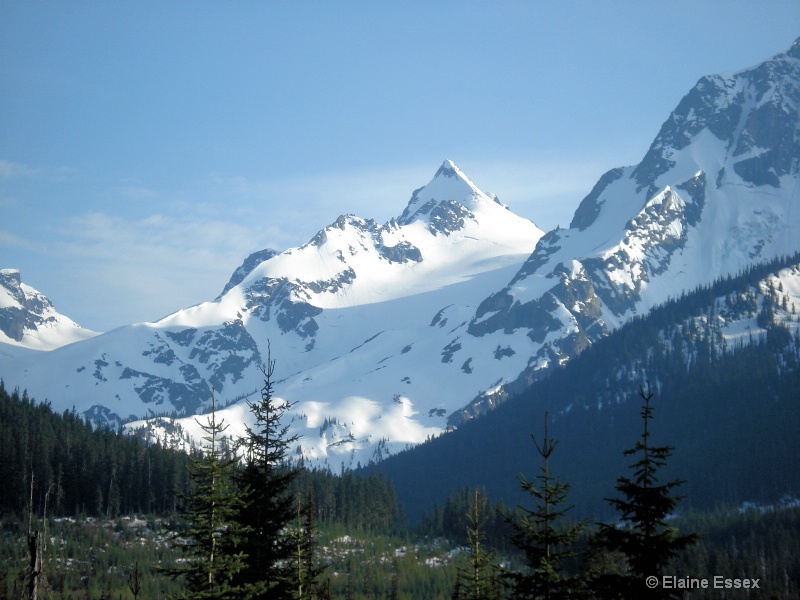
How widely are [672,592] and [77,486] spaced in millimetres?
143490

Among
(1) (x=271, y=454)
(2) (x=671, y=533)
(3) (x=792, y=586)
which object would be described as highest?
(1) (x=271, y=454)

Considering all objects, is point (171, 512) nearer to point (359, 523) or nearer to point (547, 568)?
point (359, 523)

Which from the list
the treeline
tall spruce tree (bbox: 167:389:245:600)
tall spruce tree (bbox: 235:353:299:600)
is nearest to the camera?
tall spruce tree (bbox: 167:389:245:600)

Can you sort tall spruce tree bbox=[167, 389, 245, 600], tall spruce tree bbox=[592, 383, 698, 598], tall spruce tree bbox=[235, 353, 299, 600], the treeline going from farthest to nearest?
the treeline < tall spruce tree bbox=[235, 353, 299, 600] < tall spruce tree bbox=[167, 389, 245, 600] < tall spruce tree bbox=[592, 383, 698, 598]

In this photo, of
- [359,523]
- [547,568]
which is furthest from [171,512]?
[547,568]

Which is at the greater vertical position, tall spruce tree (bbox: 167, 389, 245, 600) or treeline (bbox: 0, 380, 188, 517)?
treeline (bbox: 0, 380, 188, 517)

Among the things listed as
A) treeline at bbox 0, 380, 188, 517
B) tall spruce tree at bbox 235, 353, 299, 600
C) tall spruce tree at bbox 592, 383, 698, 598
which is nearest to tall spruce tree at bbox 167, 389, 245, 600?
tall spruce tree at bbox 235, 353, 299, 600

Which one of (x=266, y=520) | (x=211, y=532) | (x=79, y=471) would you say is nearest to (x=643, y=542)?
(x=211, y=532)

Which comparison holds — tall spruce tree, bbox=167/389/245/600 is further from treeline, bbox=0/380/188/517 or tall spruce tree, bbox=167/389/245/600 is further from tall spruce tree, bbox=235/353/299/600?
treeline, bbox=0/380/188/517

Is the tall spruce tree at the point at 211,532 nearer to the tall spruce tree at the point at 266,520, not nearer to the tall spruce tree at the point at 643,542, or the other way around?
the tall spruce tree at the point at 266,520

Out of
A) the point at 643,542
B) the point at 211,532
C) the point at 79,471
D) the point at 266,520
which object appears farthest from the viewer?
the point at 79,471

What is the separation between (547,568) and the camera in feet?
108

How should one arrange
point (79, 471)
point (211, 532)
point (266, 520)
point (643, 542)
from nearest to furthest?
point (643, 542)
point (211, 532)
point (266, 520)
point (79, 471)

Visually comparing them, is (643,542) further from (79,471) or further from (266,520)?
(79,471)
